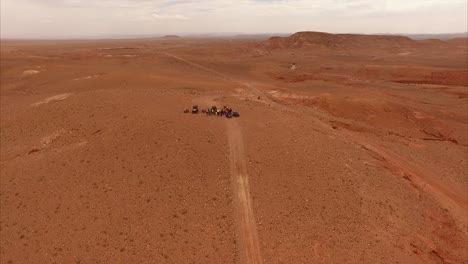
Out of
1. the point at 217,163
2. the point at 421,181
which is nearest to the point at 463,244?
the point at 421,181

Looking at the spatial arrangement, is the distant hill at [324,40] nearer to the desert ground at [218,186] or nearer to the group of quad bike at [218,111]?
the desert ground at [218,186]

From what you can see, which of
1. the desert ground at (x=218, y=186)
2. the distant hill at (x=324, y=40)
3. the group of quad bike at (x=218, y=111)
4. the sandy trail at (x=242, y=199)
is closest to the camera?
the sandy trail at (x=242, y=199)

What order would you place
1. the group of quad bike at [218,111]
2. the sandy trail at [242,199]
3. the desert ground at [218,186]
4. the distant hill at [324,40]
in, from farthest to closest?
1. the distant hill at [324,40]
2. the group of quad bike at [218,111]
3. the desert ground at [218,186]
4. the sandy trail at [242,199]

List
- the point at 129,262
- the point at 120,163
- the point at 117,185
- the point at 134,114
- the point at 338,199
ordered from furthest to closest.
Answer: the point at 134,114
the point at 120,163
the point at 117,185
the point at 338,199
the point at 129,262

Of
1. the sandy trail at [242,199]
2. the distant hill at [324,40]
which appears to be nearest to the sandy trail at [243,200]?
the sandy trail at [242,199]

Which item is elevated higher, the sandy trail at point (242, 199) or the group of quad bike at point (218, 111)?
the group of quad bike at point (218, 111)

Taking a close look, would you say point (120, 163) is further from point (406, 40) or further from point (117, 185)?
point (406, 40)

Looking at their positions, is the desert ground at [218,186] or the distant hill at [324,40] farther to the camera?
the distant hill at [324,40]

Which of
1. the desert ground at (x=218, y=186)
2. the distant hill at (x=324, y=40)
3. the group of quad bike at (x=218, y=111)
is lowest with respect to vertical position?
the desert ground at (x=218, y=186)
